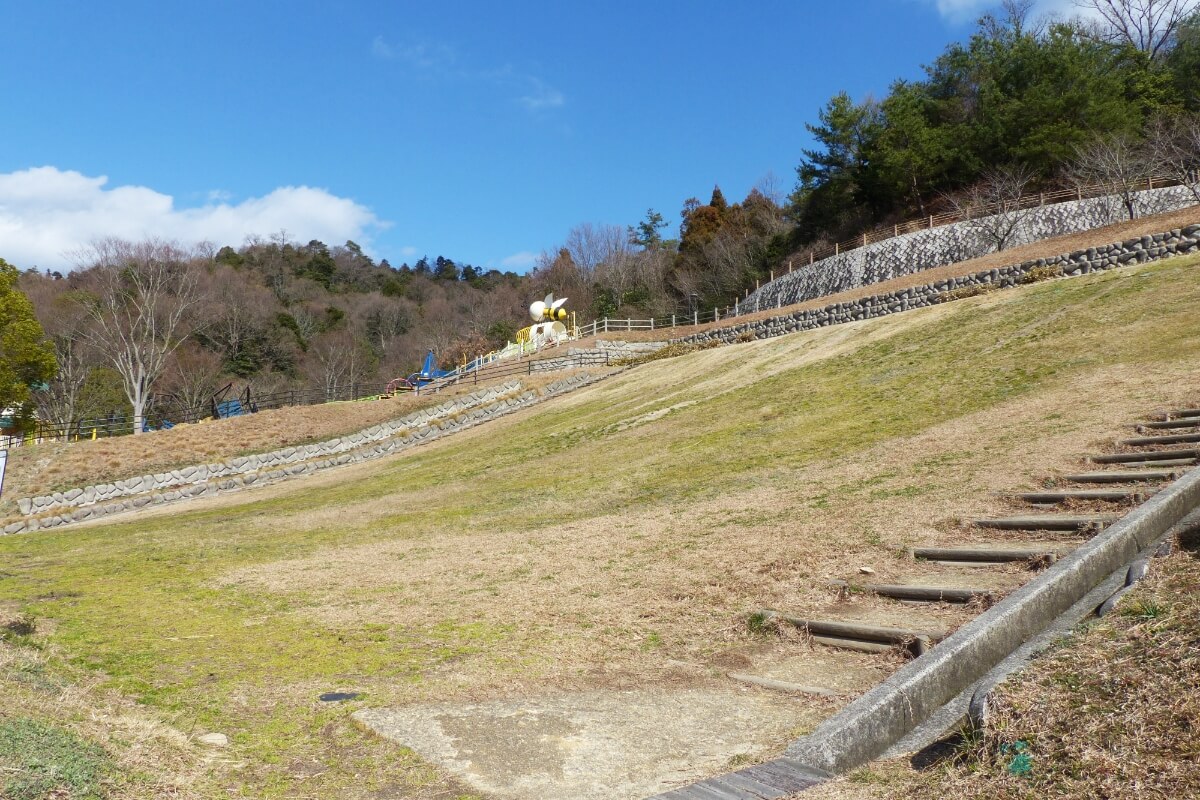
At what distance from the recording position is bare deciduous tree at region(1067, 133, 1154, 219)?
35784 mm

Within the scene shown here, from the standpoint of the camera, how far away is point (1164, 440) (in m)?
9.77

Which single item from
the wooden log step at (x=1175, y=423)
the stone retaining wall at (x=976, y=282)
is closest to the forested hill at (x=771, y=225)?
the stone retaining wall at (x=976, y=282)

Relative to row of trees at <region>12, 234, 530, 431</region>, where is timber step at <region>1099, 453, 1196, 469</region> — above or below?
below

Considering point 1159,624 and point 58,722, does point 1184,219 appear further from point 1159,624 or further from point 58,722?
point 58,722

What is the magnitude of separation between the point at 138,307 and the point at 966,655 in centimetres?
→ 4603

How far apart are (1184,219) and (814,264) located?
23.8 m

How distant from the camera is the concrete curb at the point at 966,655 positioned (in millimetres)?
4305

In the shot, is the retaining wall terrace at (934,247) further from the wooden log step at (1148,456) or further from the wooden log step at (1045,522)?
the wooden log step at (1045,522)

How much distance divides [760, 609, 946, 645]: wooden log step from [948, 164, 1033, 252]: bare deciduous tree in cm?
3540

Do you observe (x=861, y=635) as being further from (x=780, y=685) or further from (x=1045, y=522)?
(x=1045, y=522)

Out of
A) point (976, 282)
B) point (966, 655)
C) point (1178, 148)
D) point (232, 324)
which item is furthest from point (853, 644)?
point (232, 324)

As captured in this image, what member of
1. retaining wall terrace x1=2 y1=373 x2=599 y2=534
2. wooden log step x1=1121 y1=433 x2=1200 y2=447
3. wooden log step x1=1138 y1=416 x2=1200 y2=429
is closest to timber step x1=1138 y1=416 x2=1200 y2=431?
wooden log step x1=1138 y1=416 x2=1200 y2=429

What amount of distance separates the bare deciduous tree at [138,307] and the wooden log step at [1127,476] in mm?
39949

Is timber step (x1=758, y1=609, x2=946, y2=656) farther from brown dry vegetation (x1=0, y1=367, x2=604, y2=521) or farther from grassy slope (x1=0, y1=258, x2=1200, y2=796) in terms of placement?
brown dry vegetation (x1=0, y1=367, x2=604, y2=521)
